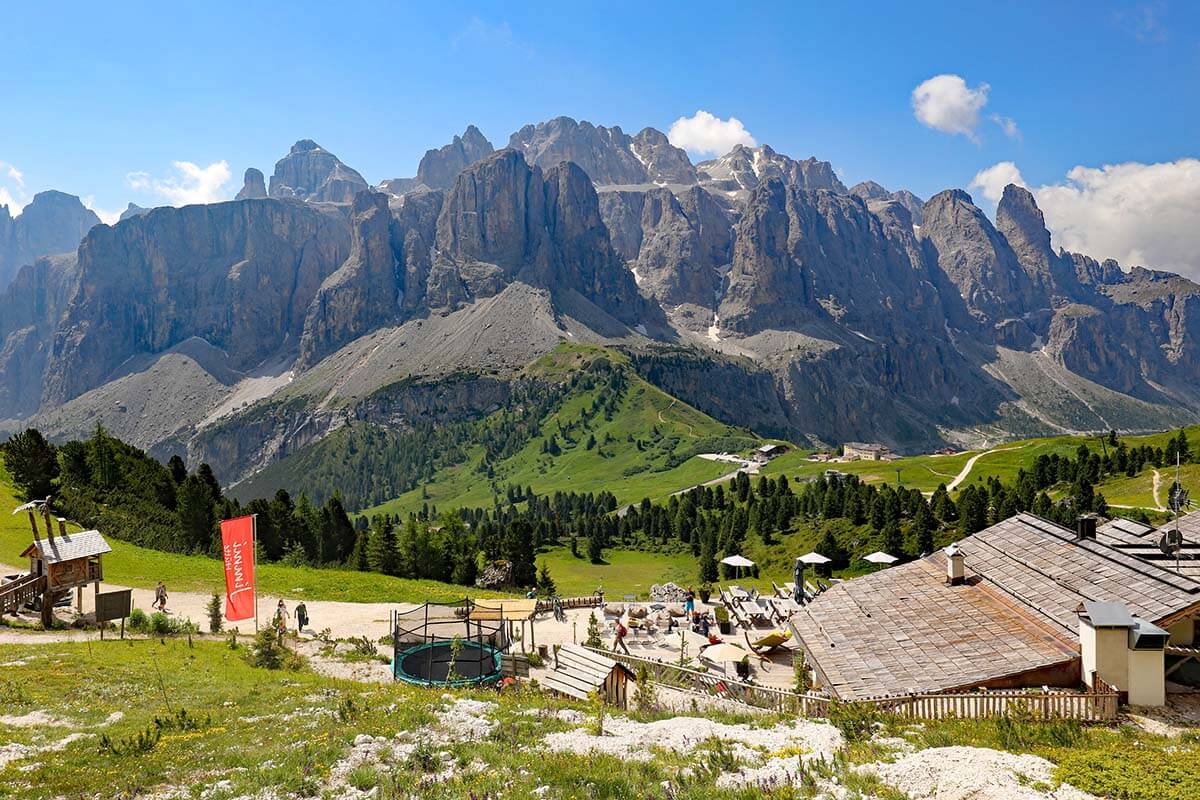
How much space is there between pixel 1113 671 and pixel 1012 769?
6567 millimetres

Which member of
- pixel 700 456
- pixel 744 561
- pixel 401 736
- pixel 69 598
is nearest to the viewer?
pixel 401 736

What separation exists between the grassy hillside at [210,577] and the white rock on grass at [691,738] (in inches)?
1293

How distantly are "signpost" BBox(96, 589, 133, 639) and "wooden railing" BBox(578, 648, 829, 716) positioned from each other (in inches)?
872

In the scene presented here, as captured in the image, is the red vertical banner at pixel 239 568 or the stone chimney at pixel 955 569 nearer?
the stone chimney at pixel 955 569

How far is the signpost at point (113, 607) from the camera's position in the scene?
31.9 metres

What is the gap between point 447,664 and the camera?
1108 inches

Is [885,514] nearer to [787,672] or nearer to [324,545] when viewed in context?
[787,672]

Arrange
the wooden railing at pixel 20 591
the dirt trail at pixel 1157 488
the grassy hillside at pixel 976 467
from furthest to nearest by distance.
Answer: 1. the grassy hillside at pixel 976 467
2. the dirt trail at pixel 1157 488
3. the wooden railing at pixel 20 591

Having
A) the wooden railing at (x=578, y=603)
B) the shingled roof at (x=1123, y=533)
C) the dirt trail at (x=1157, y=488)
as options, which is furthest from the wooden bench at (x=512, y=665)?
the dirt trail at (x=1157, y=488)

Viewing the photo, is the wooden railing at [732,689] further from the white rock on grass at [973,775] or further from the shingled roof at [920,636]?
the white rock on grass at [973,775]

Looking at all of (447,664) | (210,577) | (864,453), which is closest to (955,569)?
(447,664)

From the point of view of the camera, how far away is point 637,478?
193 meters

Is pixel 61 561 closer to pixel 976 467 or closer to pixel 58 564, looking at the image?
pixel 58 564

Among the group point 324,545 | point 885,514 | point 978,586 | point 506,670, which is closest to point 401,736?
point 506,670
